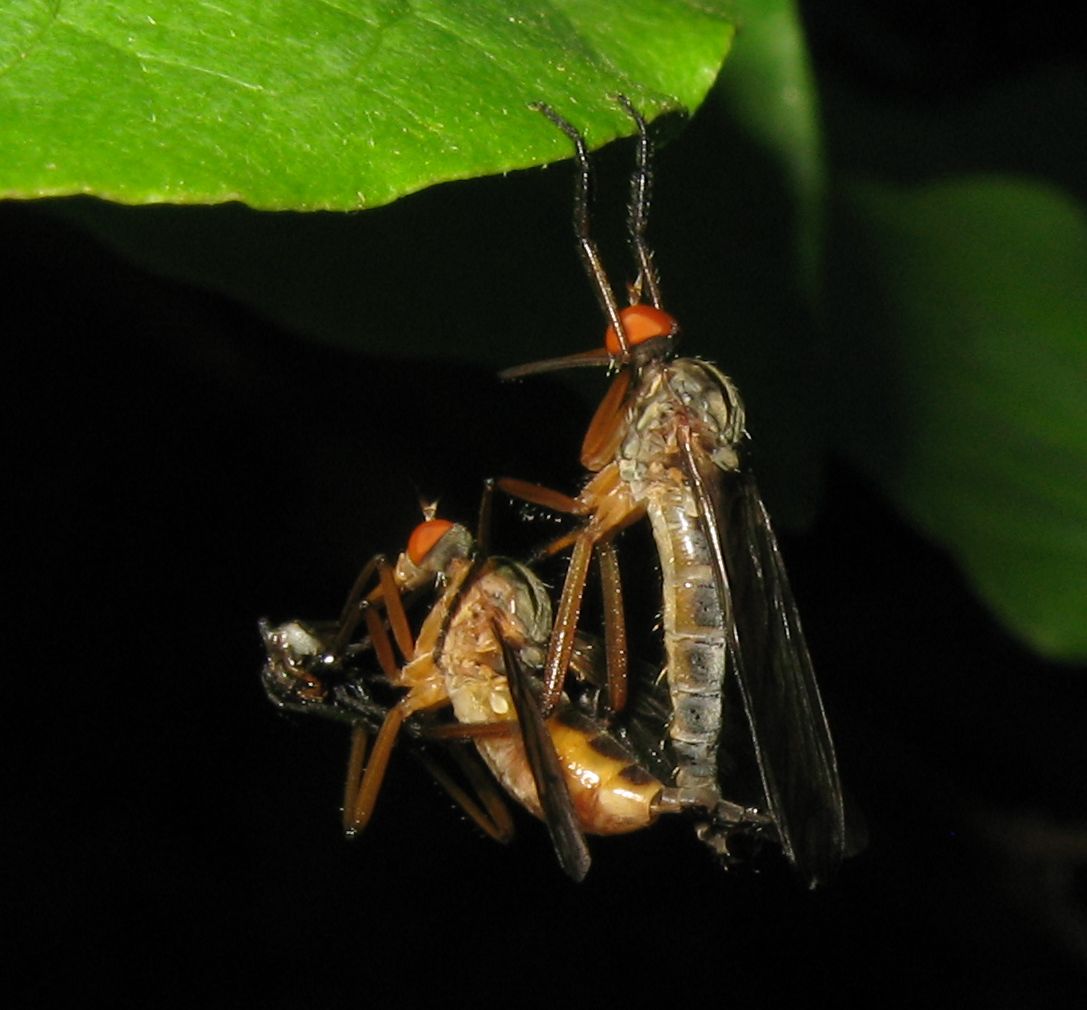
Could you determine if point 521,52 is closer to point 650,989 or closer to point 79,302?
point 79,302

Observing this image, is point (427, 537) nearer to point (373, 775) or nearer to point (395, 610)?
point (395, 610)

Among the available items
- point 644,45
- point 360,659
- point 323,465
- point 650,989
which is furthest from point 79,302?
point 650,989

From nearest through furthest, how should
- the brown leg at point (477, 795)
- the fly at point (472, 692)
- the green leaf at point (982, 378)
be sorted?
the fly at point (472, 692)
the brown leg at point (477, 795)
the green leaf at point (982, 378)

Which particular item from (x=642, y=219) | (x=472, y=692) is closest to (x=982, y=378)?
(x=642, y=219)

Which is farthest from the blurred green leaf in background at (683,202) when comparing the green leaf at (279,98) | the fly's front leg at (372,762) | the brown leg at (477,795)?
the brown leg at (477,795)

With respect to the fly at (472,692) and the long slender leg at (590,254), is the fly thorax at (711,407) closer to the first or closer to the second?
the long slender leg at (590,254)

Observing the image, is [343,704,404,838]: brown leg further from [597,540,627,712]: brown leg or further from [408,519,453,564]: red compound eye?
[597,540,627,712]: brown leg
